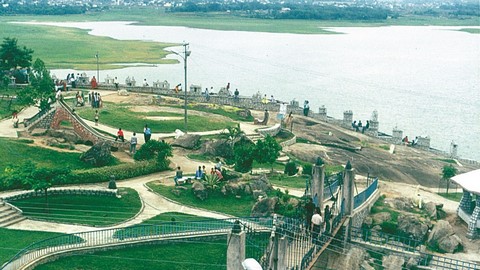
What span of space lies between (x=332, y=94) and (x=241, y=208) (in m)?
41.9

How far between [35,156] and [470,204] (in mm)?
20327

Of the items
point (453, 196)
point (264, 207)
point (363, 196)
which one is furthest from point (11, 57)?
point (453, 196)

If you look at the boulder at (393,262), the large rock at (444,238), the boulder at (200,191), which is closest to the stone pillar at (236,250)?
the boulder at (393,262)

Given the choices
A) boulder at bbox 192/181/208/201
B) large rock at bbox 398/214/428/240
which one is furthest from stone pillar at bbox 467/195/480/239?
boulder at bbox 192/181/208/201

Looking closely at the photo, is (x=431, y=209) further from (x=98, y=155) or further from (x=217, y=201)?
(x=98, y=155)

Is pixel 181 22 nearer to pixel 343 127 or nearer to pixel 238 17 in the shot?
pixel 238 17

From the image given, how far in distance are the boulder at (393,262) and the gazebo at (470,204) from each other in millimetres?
5054

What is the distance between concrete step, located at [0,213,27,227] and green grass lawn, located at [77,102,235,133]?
1546 cm

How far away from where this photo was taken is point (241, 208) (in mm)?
26562

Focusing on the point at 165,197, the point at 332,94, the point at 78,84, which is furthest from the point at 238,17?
the point at 165,197

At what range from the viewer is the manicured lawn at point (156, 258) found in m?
20.9

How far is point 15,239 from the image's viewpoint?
22.5 m

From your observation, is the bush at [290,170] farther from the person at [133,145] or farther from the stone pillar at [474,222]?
the stone pillar at [474,222]

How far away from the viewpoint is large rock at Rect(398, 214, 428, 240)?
26031mm
